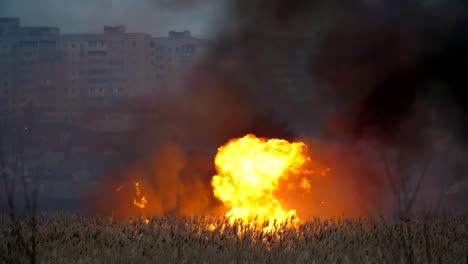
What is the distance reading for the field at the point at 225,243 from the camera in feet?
44.1

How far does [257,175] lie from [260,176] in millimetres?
101

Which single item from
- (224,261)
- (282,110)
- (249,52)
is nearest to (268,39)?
(249,52)

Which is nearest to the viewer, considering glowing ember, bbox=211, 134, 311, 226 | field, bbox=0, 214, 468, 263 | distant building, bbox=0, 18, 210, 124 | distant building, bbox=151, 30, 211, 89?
field, bbox=0, 214, 468, 263

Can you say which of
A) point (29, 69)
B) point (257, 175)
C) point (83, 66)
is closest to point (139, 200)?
point (257, 175)

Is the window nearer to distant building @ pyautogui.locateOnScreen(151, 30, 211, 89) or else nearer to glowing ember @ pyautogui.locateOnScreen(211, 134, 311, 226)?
distant building @ pyautogui.locateOnScreen(151, 30, 211, 89)

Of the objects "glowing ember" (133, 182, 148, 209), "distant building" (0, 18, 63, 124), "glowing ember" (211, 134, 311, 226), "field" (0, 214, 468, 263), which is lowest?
"field" (0, 214, 468, 263)

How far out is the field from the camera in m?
13.4

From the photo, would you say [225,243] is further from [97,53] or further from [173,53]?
[173,53]

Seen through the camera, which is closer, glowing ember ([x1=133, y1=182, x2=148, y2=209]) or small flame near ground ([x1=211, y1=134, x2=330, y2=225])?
small flame near ground ([x1=211, y1=134, x2=330, y2=225])

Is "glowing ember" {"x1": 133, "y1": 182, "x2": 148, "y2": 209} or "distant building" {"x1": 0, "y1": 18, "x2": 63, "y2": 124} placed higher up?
"distant building" {"x1": 0, "y1": 18, "x2": 63, "y2": 124}

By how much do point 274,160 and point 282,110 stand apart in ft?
33.6

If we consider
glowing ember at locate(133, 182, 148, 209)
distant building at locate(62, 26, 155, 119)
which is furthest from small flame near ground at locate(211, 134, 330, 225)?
distant building at locate(62, 26, 155, 119)

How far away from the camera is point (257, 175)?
23969 mm

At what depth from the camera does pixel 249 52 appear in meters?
32.6
